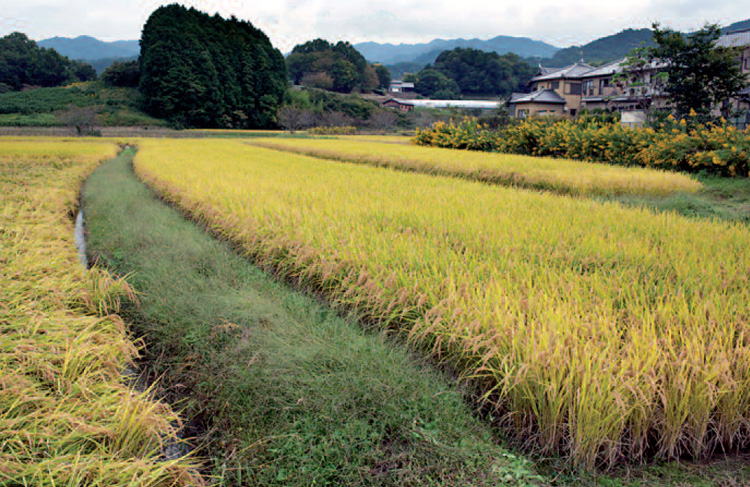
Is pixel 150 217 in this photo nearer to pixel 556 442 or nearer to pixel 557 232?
pixel 557 232

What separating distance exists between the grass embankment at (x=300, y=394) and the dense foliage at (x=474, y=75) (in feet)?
255

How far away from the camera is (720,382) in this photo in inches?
72.2

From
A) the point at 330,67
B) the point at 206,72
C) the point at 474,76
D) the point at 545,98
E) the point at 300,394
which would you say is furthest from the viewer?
the point at 474,76

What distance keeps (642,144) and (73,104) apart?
44.5 metres

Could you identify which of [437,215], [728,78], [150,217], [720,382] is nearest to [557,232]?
[437,215]

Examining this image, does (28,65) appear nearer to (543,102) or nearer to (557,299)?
(543,102)

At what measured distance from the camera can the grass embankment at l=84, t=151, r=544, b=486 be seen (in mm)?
1766

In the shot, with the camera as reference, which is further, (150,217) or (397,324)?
(150,217)

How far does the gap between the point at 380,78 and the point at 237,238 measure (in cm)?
8897

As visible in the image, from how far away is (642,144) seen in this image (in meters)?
9.48

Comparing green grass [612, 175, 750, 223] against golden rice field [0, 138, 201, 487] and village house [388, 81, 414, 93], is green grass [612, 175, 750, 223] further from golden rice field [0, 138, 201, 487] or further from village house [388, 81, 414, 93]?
village house [388, 81, 414, 93]

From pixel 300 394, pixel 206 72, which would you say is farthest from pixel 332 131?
pixel 300 394

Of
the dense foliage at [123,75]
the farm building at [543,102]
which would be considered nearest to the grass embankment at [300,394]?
the farm building at [543,102]

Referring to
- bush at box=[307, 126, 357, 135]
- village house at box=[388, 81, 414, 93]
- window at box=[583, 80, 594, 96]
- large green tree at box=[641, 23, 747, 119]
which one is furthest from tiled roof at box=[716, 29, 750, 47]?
village house at box=[388, 81, 414, 93]
